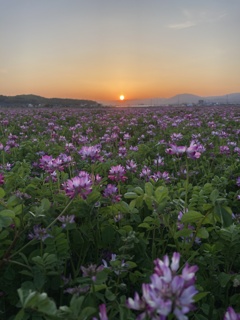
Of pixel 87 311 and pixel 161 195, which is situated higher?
pixel 161 195

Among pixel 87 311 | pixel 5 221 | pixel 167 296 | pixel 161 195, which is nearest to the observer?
pixel 167 296

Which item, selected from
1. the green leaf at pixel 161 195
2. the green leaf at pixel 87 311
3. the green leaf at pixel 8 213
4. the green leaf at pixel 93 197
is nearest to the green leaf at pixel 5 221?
the green leaf at pixel 8 213

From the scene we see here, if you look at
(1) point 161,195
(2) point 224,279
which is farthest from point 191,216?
(2) point 224,279

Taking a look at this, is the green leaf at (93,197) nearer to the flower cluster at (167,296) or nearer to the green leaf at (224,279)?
the green leaf at (224,279)

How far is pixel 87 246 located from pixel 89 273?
680 millimetres

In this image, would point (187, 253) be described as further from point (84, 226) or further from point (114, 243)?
point (84, 226)

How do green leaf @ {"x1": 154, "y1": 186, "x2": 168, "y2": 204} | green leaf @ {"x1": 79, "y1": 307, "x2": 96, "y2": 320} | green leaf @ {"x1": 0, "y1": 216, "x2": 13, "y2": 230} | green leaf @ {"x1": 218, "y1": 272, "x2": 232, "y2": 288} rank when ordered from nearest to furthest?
green leaf @ {"x1": 79, "y1": 307, "x2": 96, "y2": 320} < green leaf @ {"x1": 0, "y1": 216, "x2": 13, "y2": 230} < green leaf @ {"x1": 218, "y1": 272, "x2": 232, "y2": 288} < green leaf @ {"x1": 154, "y1": 186, "x2": 168, "y2": 204}

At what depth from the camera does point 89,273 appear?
58.7 inches

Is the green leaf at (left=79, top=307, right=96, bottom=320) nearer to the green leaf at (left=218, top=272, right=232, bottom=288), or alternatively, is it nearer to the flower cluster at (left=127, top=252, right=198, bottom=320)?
the flower cluster at (left=127, top=252, right=198, bottom=320)

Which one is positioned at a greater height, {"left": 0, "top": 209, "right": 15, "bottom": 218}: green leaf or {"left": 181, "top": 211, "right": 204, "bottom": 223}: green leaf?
{"left": 0, "top": 209, "right": 15, "bottom": 218}: green leaf

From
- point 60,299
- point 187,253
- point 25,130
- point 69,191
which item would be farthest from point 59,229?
point 25,130

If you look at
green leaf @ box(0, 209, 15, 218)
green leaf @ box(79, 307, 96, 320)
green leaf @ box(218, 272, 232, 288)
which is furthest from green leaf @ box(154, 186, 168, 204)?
green leaf @ box(79, 307, 96, 320)

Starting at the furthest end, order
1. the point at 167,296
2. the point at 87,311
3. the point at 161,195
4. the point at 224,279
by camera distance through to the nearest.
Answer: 1. the point at 161,195
2. the point at 224,279
3. the point at 87,311
4. the point at 167,296

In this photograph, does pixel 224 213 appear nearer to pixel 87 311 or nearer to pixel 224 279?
pixel 224 279
